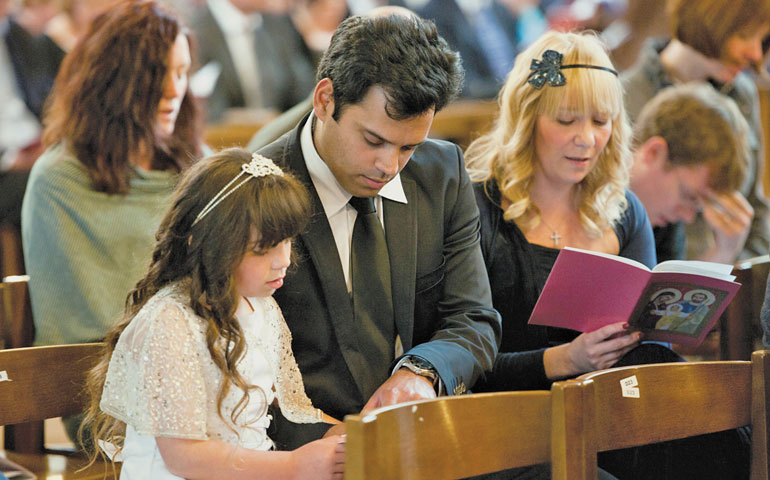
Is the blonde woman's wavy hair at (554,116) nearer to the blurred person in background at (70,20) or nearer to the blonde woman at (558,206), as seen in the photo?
the blonde woman at (558,206)

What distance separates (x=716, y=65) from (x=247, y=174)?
2549 mm

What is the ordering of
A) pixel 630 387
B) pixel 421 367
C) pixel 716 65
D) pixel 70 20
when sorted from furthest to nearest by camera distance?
1. pixel 70 20
2. pixel 716 65
3. pixel 421 367
4. pixel 630 387

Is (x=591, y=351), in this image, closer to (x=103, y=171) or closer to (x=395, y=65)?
(x=395, y=65)

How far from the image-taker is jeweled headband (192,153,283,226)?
1671 mm

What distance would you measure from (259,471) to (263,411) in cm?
17

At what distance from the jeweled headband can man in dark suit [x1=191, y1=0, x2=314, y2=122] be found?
359cm

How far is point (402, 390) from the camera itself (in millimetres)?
1797

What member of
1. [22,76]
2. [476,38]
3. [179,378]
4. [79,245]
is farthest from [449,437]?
[476,38]

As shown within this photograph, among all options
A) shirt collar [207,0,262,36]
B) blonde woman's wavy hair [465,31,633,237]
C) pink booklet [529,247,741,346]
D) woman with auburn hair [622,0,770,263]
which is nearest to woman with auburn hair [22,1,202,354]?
blonde woman's wavy hair [465,31,633,237]

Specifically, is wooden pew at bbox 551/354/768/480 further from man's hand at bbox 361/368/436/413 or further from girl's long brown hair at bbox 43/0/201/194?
girl's long brown hair at bbox 43/0/201/194

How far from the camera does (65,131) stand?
2701 millimetres

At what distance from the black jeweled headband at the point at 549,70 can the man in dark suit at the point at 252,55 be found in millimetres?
3128

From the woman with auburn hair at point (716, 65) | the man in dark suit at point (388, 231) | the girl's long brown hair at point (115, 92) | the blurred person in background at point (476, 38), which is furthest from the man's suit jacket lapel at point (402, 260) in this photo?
the blurred person in background at point (476, 38)

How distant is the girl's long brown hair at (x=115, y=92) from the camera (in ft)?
8.76
